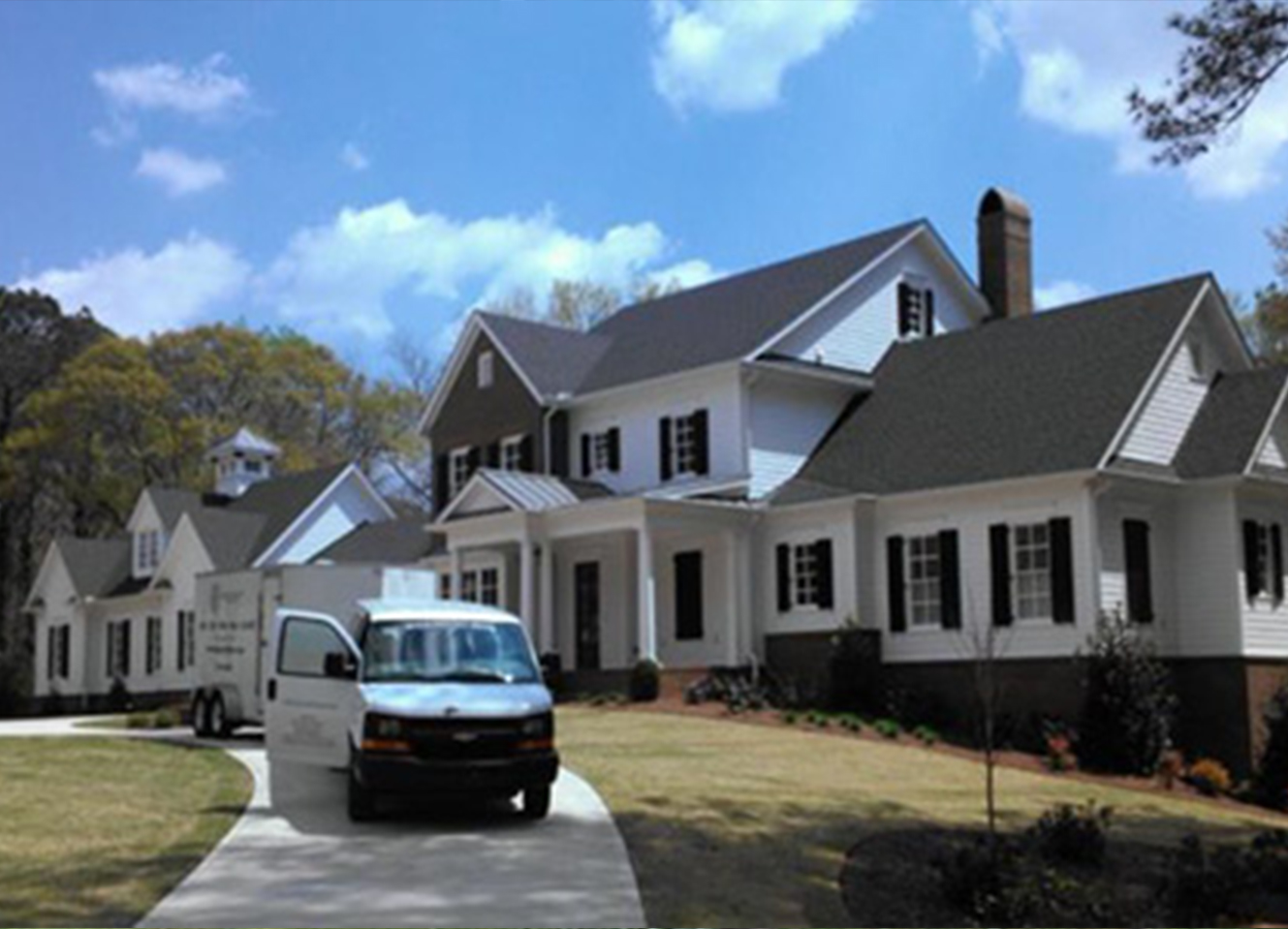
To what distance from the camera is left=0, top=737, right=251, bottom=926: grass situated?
452 inches

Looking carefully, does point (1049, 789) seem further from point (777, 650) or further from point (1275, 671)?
point (777, 650)

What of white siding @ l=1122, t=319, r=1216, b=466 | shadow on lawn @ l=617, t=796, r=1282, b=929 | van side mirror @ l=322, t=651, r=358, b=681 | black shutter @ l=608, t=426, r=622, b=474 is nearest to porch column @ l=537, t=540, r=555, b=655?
black shutter @ l=608, t=426, r=622, b=474

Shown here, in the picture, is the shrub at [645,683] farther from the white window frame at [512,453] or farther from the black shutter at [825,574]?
the white window frame at [512,453]

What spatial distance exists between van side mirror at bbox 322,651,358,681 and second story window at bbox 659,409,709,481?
60.6 ft

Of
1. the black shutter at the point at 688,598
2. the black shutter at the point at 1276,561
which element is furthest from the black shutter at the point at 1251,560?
the black shutter at the point at 688,598

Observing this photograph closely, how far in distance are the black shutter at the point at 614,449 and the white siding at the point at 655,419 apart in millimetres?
113

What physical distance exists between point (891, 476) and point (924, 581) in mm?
2368

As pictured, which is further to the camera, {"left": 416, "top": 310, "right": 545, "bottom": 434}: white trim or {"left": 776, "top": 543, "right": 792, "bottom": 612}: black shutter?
{"left": 416, "top": 310, "right": 545, "bottom": 434}: white trim

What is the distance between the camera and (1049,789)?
71.5 feet

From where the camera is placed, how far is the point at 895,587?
1187 inches

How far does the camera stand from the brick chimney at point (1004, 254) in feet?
126

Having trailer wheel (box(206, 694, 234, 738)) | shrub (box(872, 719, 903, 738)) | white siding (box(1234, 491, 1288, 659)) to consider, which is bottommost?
shrub (box(872, 719, 903, 738))

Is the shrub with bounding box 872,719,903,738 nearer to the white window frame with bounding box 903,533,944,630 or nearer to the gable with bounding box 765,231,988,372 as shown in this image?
the white window frame with bounding box 903,533,944,630

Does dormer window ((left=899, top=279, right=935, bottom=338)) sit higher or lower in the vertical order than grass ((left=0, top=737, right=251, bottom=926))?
higher
